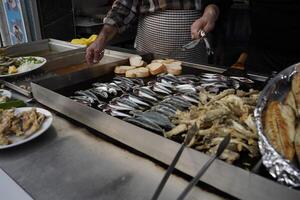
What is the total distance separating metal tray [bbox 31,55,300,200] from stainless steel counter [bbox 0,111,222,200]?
0.05 m

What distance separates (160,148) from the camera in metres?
1.01

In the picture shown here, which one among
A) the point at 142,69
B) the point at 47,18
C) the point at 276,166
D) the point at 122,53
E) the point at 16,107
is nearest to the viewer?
the point at 276,166

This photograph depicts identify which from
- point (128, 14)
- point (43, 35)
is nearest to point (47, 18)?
point (43, 35)

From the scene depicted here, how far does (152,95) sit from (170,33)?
915 millimetres

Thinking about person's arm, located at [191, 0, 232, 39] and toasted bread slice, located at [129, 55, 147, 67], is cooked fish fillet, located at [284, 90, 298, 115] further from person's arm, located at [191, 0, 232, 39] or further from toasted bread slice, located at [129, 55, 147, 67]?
toasted bread slice, located at [129, 55, 147, 67]

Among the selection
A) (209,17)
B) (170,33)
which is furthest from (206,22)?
(170,33)

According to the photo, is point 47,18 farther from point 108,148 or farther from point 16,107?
point 108,148

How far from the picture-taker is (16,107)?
4.69ft

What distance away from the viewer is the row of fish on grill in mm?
1253

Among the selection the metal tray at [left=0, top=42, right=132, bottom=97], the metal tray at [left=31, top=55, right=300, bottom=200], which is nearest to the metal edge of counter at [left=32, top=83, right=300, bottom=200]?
the metal tray at [left=31, top=55, right=300, bottom=200]

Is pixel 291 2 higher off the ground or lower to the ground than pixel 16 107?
higher

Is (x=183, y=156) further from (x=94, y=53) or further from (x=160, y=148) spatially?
(x=94, y=53)

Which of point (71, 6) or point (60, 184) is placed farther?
point (71, 6)

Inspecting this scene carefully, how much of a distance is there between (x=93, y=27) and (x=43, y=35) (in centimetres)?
69
